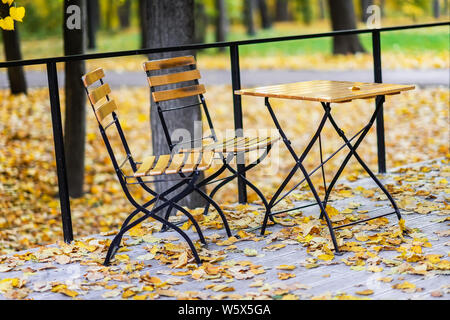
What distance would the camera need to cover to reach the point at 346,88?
464 centimetres

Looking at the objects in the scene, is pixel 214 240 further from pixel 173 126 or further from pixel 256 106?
pixel 256 106

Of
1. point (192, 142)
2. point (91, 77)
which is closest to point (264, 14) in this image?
point (192, 142)

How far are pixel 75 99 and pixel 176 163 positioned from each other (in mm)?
4640

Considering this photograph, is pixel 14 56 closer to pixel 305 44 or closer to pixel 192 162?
pixel 192 162

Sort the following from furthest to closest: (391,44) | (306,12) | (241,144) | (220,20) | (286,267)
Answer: (306,12) < (220,20) < (391,44) < (241,144) < (286,267)

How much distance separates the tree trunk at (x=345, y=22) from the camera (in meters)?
17.3

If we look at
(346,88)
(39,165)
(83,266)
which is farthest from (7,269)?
(39,165)

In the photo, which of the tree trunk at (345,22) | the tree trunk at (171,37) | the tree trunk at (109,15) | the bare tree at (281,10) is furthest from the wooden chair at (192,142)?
the bare tree at (281,10)

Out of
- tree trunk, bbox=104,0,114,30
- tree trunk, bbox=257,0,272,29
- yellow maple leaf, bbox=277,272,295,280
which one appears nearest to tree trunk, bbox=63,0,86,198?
yellow maple leaf, bbox=277,272,295,280

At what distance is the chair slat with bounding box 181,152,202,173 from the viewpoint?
13.9ft

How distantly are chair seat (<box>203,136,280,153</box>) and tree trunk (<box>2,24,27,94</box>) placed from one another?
310 inches

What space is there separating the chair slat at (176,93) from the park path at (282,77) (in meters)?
8.60

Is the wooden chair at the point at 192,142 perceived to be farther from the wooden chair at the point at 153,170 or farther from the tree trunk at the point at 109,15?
the tree trunk at the point at 109,15

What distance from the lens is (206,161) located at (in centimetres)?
432
